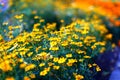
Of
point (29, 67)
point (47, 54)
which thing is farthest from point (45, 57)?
point (29, 67)

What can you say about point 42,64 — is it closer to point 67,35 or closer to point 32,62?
point 32,62

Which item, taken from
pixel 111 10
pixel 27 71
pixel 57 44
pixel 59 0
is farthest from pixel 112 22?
pixel 27 71

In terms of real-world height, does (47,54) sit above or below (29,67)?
above

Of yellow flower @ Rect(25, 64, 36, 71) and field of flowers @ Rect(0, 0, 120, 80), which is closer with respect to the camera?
yellow flower @ Rect(25, 64, 36, 71)

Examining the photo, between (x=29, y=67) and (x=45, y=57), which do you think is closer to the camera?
(x=29, y=67)

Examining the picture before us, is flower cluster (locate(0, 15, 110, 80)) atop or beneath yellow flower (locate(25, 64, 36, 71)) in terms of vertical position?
atop

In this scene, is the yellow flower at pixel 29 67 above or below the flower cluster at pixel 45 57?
below

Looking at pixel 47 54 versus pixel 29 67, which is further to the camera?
pixel 47 54

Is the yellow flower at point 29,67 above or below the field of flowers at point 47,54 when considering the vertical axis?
below

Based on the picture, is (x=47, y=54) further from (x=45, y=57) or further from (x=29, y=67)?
(x=29, y=67)

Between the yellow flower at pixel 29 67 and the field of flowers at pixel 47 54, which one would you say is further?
the field of flowers at pixel 47 54

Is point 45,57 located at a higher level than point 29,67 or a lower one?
higher
